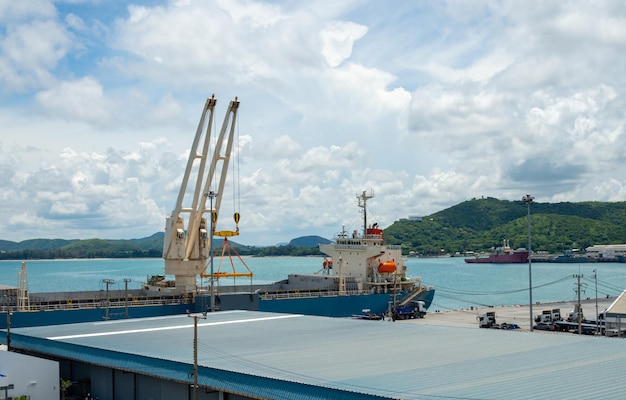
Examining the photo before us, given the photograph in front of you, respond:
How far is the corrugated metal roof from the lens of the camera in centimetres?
1781

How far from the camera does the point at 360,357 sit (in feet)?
75.5

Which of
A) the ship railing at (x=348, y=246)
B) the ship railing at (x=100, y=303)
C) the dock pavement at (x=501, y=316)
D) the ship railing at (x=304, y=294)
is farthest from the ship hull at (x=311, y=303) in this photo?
the ship railing at (x=348, y=246)

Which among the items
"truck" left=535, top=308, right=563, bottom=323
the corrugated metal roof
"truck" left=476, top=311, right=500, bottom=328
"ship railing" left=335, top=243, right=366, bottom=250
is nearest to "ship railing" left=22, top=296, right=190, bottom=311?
the corrugated metal roof

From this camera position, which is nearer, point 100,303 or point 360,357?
point 360,357

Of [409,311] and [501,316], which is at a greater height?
[409,311]

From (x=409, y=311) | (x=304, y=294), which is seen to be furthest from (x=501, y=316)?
(x=304, y=294)

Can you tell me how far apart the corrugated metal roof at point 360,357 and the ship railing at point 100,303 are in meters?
14.0

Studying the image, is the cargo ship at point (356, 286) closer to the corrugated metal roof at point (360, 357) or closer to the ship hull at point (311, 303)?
the ship hull at point (311, 303)

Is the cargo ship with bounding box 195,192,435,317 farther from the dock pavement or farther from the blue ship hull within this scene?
the dock pavement

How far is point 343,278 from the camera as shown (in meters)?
61.7

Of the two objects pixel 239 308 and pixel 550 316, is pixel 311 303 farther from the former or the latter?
pixel 550 316

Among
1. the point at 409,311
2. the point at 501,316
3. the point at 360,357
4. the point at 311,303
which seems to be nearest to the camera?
the point at 360,357

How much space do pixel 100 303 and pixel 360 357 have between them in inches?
1223

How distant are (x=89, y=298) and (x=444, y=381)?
39.8 m
